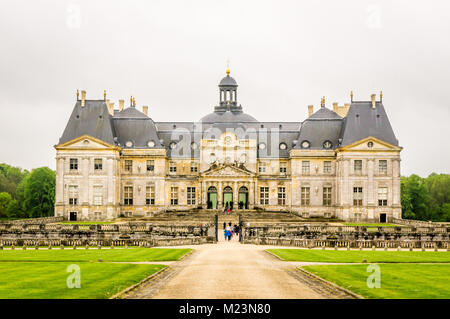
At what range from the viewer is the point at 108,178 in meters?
77.4

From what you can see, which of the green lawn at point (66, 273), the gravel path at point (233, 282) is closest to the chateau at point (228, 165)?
the green lawn at point (66, 273)

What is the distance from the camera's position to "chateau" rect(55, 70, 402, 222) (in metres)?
77.2

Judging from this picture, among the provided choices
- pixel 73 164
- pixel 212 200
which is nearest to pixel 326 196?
pixel 212 200

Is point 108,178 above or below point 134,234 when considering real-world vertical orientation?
above

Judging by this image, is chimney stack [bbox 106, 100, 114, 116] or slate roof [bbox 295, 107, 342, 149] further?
chimney stack [bbox 106, 100, 114, 116]

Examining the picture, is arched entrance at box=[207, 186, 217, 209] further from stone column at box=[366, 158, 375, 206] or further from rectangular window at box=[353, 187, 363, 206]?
stone column at box=[366, 158, 375, 206]

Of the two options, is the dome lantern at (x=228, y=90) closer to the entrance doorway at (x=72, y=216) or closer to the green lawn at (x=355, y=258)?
the entrance doorway at (x=72, y=216)

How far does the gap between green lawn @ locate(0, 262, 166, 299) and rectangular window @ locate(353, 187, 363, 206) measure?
177 ft

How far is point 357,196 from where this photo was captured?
77250mm

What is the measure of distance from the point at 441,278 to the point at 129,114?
64995 mm

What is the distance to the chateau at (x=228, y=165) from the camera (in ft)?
253

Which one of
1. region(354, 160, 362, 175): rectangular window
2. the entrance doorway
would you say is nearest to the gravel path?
region(354, 160, 362, 175): rectangular window
